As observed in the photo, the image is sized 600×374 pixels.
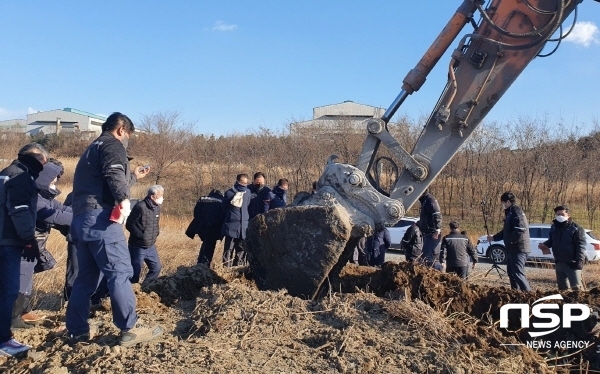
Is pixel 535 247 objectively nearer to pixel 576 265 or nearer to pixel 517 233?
pixel 576 265

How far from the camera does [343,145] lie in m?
25.6

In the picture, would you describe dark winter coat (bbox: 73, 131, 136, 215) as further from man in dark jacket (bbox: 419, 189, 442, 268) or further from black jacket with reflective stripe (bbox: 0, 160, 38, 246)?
man in dark jacket (bbox: 419, 189, 442, 268)

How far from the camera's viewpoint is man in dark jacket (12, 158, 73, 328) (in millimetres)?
5164

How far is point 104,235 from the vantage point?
13.2ft

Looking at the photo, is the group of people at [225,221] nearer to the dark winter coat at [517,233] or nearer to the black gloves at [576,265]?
the dark winter coat at [517,233]

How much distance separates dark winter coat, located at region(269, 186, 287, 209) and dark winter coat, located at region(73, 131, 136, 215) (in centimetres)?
542

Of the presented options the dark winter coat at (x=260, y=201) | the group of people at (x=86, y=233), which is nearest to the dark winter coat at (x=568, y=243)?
the dark winter coat at (x=260, y=201)

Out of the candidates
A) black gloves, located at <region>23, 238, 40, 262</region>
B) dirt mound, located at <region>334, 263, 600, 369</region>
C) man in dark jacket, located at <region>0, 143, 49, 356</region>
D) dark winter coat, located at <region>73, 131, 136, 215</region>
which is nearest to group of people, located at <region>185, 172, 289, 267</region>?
dirt mound, located at <region>334, 263, 600, 369</region>

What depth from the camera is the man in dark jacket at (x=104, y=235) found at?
399 cm

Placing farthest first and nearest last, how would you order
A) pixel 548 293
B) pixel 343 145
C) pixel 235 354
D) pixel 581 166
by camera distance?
1. pixel 343 145
2. pixel 581 166
3. pixel 548 293
4. pixel 235 354

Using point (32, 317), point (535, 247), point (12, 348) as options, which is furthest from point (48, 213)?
point (535, 247)

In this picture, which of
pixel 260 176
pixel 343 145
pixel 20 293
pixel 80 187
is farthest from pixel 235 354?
pixel 343 145

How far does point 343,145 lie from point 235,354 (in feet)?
73.2

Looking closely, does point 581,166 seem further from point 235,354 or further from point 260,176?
point 235,354
